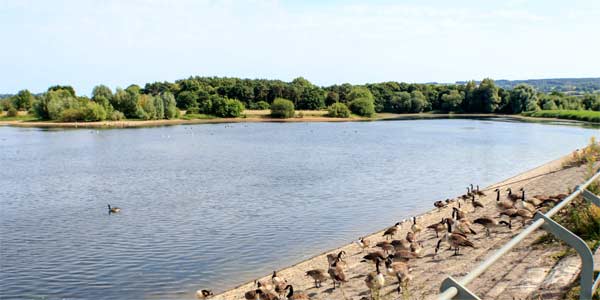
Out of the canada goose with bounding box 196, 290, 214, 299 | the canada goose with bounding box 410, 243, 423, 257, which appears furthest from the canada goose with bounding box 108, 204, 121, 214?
the canada goose with bounding box 410, 243, 423, 257

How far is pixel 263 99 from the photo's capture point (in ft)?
563

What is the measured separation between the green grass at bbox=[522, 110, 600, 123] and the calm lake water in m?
71.4

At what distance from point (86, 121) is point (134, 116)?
1191 centimetres

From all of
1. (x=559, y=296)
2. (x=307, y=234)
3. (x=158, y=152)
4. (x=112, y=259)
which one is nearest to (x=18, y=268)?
(x=112, y=259)

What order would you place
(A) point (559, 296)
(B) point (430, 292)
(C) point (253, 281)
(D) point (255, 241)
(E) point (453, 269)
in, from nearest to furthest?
(A) point (559, 296) < (B) point (430, 292) < (E) point (453, 269) < (C) point (253, 281) < (D) point (255, 241)

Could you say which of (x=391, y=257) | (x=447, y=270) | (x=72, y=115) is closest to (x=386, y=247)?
(x=391, y=257)

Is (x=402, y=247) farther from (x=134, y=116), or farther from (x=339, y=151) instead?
(x=134, y=116)

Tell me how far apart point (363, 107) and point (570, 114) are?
185 ft

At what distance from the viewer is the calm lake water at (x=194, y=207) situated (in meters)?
18.3

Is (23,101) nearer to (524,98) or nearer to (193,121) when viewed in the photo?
(193,121)

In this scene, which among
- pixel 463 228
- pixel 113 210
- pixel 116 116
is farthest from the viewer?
pixel 116 116

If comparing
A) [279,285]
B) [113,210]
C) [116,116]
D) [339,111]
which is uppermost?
[116,116]

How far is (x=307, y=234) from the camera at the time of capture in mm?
23109

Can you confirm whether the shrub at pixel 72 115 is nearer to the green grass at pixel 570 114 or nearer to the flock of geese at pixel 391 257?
the green grass at pixel 570 114
